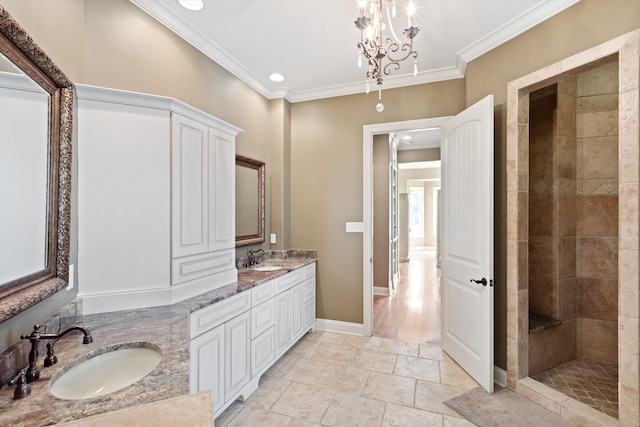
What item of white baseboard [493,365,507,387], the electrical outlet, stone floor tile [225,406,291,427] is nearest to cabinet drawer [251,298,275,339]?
stone floor tile [225,406,291,427]

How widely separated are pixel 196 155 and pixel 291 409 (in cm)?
194

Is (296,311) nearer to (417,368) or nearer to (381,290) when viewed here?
(417,368)

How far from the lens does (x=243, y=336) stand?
7.23 ft

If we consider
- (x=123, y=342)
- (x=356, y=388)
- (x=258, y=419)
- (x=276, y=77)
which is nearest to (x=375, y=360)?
(x=356, y=388)

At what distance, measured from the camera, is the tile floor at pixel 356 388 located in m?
2.04

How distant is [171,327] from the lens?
60.2 inches

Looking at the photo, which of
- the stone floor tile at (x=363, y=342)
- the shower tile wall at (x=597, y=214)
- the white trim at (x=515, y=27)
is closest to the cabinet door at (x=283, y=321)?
the stone floor tile at (x=363, y=342)

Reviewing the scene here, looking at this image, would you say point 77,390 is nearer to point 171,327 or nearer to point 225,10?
point 171,327

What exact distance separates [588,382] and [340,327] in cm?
221

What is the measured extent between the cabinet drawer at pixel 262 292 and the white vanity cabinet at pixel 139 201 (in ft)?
1.18

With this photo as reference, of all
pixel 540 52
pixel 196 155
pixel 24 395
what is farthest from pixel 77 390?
pixel 540 52

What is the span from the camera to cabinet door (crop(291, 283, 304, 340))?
3.00m

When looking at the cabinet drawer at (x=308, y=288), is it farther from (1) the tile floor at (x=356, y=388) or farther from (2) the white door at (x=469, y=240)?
(2) the white door at (x=469, y=240)

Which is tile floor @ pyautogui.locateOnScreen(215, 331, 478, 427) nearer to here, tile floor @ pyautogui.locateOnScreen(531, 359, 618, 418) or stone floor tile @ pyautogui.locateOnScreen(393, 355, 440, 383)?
stone floor tile @ pyautogui.locateOnScreen(393, 355, 440, 383)
